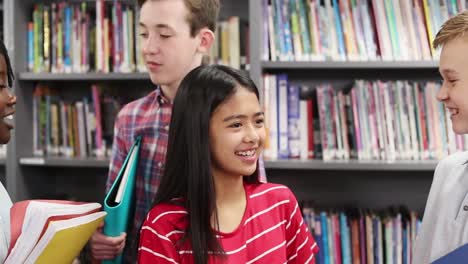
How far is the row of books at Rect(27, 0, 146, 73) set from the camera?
2.32 m

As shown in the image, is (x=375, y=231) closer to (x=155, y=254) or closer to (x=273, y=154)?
(x=273, y=154)

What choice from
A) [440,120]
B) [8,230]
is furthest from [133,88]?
[8,230]

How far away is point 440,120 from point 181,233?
149 centimetres

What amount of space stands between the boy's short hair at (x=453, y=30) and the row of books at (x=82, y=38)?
1.45 m

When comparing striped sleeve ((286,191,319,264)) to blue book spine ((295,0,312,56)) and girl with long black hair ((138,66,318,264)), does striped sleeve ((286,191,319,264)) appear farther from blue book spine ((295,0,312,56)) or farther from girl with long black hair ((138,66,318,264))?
blue book spine ((295,0,312,56))

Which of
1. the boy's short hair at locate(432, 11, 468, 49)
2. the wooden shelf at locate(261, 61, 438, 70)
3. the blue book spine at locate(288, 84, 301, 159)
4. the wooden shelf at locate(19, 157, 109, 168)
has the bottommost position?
the wooden shelf at locate(19, 157, 109, 168)

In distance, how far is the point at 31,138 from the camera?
2.40 m

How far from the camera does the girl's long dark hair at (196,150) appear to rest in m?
1.04

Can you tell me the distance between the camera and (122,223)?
1171mm

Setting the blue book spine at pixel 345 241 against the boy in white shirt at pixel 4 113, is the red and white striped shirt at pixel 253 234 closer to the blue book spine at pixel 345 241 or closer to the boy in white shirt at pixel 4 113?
the boy in white shirt at pixel 4 113

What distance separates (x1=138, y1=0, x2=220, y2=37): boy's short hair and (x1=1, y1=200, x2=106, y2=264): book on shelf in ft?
2.21

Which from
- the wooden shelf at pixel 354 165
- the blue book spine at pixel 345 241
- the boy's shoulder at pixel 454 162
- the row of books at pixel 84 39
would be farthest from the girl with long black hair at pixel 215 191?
the row of books at pixel 84 39

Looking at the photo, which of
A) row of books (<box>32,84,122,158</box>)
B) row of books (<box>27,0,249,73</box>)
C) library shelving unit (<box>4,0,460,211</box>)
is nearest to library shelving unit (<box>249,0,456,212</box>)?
library shelving unit (<box>4,0,460,211</box>)

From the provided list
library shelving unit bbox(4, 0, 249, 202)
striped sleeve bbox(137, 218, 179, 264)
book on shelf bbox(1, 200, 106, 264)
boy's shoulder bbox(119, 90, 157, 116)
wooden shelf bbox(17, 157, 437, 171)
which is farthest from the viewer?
library shelving unit bbox(4, 0, 249, 202)
